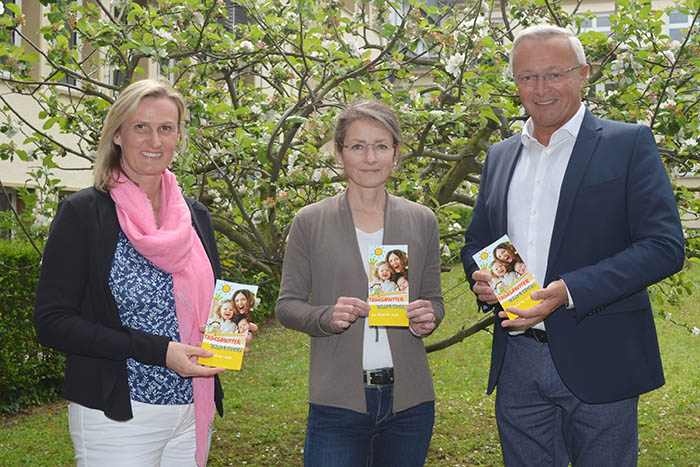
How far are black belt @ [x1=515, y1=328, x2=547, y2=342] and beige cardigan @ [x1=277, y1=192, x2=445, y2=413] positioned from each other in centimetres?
39

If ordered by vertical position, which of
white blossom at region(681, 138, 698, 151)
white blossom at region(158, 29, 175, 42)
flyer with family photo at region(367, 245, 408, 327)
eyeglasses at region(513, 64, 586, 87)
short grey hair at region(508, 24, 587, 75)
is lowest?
flyer with family photo at region(367, 245, 408, 327)

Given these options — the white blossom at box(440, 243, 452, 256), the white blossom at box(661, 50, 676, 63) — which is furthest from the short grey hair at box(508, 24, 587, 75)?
the white blossom at box(440, 243, 452, 256)

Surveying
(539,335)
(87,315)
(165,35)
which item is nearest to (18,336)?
(165,35)

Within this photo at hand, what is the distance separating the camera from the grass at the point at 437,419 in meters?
7.16

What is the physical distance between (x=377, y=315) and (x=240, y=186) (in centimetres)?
347

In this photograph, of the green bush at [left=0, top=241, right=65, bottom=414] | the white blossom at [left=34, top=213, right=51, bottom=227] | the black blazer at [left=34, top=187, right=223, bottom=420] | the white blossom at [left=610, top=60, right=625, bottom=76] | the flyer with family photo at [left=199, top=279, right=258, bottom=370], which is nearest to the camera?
the black blazer at [left=34, top=187, right=223, bottom=420]

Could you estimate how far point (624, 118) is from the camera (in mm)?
4902

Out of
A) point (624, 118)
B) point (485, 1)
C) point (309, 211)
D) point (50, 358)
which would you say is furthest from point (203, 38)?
point (50, 358)

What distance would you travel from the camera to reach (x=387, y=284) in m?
3.01

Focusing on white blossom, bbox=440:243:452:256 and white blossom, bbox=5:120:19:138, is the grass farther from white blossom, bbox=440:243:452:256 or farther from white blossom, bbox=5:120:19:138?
white blossom, bbox=5:120:19:138

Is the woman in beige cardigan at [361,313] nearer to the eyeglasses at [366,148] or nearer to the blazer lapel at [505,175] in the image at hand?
the eyeglasses at [366,148]

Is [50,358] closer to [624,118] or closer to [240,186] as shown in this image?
[240,186]

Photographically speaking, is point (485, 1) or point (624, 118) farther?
point (485, 1)

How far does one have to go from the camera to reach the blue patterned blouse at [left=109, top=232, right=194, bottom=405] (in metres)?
2.87
